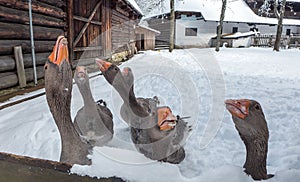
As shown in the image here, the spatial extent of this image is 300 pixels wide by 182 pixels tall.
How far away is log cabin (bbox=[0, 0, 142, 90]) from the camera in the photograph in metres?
5.04

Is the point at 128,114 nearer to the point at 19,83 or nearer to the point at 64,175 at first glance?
the point at 64,175

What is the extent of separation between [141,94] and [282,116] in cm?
294

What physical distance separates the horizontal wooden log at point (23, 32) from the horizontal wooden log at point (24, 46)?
0.35 feet

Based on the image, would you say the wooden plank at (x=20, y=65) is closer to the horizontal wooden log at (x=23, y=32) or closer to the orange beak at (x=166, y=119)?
the horizontal wooden log at (x=23, y=32)

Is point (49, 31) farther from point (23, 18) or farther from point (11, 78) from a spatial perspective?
point (11, 78)

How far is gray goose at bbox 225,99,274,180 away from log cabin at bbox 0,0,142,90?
192 inches

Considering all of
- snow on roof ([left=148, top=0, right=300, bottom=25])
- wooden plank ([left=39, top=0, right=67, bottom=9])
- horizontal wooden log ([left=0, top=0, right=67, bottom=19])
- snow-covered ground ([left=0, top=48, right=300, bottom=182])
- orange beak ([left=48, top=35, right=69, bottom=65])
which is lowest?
snow-covered ground ([left=0, top=48, right=300, bottom=182])

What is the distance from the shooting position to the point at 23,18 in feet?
17.7

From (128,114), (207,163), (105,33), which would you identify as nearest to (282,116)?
(207,163)

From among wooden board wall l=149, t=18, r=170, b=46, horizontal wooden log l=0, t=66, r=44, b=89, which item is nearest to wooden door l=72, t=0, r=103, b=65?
horizontal wooden log l=0, t=66, r=44, b=89

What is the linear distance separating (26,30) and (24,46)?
0.39 metres

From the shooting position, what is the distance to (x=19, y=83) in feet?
17.5

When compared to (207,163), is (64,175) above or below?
above

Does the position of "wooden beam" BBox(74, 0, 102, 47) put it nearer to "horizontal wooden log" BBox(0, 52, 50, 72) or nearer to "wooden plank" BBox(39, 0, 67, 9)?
"wooden plank" BBox(39, 0, 67, 9)
